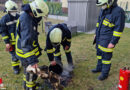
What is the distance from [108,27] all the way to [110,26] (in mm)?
62

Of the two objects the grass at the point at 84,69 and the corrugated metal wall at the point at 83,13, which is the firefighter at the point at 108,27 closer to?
the grass at the point at 84,69

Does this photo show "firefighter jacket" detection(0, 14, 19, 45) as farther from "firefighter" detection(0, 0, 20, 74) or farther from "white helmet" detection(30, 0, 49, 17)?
"white helmet" detection(30, 0, 49, 17)

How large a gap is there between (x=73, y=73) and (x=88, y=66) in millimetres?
737

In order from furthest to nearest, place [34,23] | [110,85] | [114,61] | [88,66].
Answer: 1. [114,61]
2. [88,66]
3. [110,85]
4. [34,23]

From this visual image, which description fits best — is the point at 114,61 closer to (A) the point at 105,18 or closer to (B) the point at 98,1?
(A) the point at 105,18

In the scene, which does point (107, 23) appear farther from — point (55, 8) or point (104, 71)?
point (55, 8)

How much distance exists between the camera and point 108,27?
3.12 meters

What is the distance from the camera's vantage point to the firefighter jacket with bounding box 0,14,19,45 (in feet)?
11.5

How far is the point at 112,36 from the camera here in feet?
10.2

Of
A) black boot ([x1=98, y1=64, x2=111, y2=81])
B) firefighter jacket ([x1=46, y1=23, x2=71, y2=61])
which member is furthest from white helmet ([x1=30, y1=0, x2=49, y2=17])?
black boot ([x1=98, y1=64, x2=111, y2=81])

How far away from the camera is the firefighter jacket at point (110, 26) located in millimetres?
2924

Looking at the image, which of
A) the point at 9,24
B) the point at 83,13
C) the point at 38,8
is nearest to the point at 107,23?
the point at 38,8

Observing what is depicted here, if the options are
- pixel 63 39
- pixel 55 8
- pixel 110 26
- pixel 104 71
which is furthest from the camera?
pixel 55 8

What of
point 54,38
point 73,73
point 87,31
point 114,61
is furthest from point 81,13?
point 54,38
